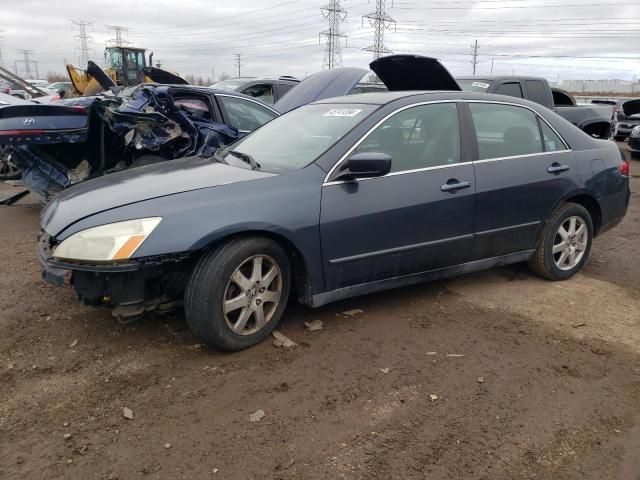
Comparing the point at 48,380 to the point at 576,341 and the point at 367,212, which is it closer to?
the point at 367,212

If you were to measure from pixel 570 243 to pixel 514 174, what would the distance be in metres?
0.97

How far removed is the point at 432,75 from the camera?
552 centimetres

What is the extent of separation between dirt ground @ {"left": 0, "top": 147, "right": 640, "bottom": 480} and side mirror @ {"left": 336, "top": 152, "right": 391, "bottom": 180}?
3.47 feet

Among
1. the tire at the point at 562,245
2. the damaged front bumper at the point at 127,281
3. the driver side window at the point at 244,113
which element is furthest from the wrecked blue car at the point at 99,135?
the tire at the point at 562,245

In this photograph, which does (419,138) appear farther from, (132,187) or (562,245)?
(132,187)

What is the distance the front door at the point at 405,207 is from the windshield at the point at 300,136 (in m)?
0.22

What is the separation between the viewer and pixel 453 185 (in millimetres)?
3900

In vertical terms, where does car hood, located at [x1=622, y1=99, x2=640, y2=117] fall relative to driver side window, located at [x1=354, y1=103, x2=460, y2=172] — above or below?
above

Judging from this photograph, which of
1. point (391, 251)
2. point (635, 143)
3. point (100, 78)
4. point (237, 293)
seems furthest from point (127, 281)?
point (635, 143)

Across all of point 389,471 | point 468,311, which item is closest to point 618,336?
point 468,311

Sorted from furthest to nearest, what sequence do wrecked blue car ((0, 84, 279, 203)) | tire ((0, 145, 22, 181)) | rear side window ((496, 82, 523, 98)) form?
rear side window ((496, 82, 523, 98)) → tire ((0, 145, 22, 181)) → wrecked blue car ((0, 84, 279, 203))

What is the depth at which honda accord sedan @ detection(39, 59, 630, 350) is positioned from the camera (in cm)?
307

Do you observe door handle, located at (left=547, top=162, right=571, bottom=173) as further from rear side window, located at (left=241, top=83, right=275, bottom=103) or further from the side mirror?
rear side window, located at (left=241, top=83, right=275, bottom=103)

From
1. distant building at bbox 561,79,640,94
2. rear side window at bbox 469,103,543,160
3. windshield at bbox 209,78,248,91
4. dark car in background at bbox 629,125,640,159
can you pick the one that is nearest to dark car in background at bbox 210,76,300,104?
windshield at bbox 209,78,248,91
